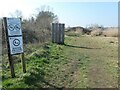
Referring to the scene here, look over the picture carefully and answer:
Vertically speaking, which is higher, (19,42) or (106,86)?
(19,42)

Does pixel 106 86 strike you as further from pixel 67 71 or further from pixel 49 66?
pixel 49 66

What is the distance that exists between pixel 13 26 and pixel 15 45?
0.61 meters

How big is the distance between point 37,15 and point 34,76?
125ft

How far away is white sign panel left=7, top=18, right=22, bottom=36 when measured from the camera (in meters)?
8.51

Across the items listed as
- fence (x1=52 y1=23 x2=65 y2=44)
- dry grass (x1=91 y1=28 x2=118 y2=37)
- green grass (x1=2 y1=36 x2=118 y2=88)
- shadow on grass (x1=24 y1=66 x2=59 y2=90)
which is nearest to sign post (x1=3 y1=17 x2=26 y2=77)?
shadow on grass (x1=24 y1=66 x2=59 y2=90)

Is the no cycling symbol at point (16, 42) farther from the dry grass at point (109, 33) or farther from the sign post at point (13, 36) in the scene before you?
the dry grass at point (109, 33)

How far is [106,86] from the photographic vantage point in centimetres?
804

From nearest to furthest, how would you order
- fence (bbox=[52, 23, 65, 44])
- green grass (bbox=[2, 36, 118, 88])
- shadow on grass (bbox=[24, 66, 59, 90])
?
shadow on grass (bbox=[24, 66, 59, 90]) → green grass (bbox=[2, 36, 118, 88]) → fence (bbox=[52, 23, 65, 44])

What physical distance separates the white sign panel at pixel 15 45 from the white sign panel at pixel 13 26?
0.55 feet

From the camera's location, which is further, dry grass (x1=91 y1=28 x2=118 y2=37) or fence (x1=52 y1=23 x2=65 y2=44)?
dry grass (x1=91 y1=28 x2=118 y2=37)

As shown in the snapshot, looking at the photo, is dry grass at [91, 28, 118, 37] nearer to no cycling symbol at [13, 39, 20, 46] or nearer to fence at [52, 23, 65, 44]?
fence at [52, 23, 65, 44]

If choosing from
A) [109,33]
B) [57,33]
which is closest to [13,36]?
[57,33]

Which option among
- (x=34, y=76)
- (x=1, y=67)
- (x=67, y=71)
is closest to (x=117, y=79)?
(x=67, y=71)

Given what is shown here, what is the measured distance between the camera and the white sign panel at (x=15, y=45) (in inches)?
339
